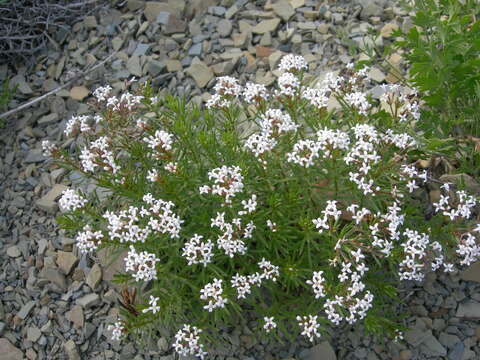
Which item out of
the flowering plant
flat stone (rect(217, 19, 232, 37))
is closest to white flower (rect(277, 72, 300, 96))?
the flowering plant

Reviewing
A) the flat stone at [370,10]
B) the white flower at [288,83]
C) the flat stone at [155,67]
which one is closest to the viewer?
the white flower at [288,83]

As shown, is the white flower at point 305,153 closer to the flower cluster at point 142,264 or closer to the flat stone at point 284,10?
the flower cluster at point 142,264

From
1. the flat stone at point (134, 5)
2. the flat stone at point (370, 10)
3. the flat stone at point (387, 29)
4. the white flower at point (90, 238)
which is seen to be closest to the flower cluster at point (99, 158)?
the white flower at point (90, 238)

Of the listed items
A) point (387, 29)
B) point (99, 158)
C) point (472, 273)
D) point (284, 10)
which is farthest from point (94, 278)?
point (387, 29)

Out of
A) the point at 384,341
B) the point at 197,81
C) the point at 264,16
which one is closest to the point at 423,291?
the point at 384,341

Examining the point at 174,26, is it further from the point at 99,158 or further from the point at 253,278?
the point at 253,278

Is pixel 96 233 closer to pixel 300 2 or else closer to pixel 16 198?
pixel 16 198

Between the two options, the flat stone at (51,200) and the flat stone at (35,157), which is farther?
the flat stone at (35,157)
